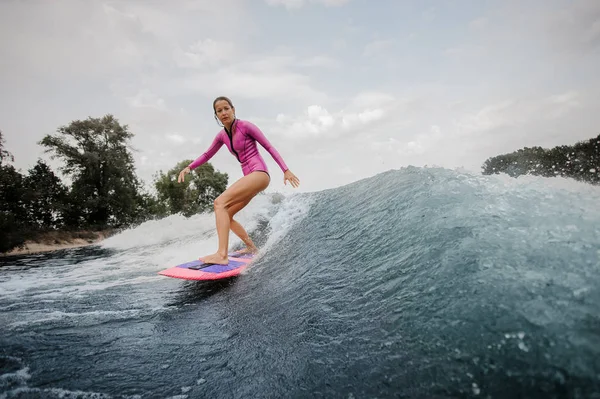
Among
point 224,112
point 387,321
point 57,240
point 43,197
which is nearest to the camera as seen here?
point 387,321

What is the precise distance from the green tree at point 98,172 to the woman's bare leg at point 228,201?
106ft

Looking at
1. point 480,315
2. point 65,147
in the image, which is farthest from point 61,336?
point 65,147

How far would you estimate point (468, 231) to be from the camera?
2.35 m

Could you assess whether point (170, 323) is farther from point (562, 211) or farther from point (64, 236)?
point (64, 236)

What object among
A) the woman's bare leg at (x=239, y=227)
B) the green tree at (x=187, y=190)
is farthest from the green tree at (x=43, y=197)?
the woman's bare leg at (x=239, y=227)

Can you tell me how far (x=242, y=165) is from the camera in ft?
15.8

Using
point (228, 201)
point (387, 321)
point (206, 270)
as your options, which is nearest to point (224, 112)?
point (228, 201)

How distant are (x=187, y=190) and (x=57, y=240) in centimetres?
2007

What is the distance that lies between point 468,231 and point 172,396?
218cm

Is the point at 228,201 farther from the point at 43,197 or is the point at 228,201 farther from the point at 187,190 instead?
the point at 187,190

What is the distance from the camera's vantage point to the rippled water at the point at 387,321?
1369 millimetres

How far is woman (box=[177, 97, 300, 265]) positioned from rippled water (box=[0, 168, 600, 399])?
988mm

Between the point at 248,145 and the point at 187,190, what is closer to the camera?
the point at 248,145

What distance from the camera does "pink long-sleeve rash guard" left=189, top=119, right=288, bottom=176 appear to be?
464 centimetres
